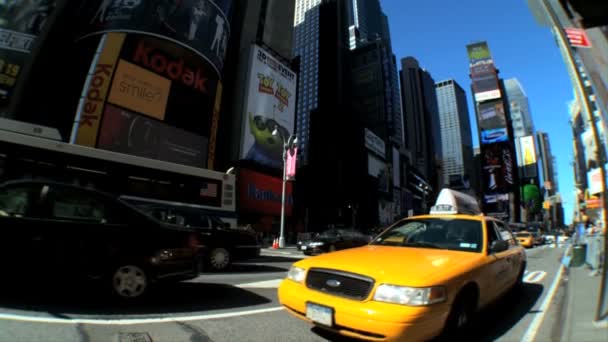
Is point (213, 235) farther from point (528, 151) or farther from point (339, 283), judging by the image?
point (528, 151)

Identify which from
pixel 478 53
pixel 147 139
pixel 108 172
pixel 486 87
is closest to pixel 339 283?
pixel 108 172

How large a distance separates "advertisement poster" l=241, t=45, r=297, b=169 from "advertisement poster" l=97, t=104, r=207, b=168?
25.0ft

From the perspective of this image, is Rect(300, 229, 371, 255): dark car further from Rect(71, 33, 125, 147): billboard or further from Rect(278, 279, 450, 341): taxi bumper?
Rect(71, 33, 125, 147): billboard

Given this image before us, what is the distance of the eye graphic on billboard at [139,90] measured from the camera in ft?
74.8

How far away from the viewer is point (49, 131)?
951cm

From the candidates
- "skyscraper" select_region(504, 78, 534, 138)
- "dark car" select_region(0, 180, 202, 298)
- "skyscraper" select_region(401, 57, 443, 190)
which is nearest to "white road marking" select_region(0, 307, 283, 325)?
"dark car" select_region(0, 180, 202, 298)

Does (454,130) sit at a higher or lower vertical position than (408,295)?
higher

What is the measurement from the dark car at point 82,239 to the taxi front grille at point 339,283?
98.3 inches

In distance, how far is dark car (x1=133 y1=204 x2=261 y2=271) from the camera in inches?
301

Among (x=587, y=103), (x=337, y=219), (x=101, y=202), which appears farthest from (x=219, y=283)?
(x=337, y=219)

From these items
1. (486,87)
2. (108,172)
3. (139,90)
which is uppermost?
(486,87)

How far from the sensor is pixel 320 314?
9.45ft

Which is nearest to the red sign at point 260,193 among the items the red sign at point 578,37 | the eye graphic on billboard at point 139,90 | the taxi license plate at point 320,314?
the eye graphic on billboard at point 139,90

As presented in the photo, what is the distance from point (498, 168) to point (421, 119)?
1792 inches
